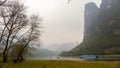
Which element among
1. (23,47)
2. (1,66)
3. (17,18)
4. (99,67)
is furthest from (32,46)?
(99,67)

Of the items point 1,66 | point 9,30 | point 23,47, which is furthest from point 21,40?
point 1,66

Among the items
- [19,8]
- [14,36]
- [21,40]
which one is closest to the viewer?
[19,8]

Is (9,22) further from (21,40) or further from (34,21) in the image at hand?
(34,21)

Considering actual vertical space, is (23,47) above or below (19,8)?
below

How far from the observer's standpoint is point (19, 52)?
59.3 meters

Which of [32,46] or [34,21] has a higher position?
[34,21]

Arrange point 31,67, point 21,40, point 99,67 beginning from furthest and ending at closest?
point 21,40 < point 31,67 < point 99,67

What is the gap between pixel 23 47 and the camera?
59656 mm

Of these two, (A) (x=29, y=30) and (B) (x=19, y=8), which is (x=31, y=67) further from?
(A) (x=29, y=30)

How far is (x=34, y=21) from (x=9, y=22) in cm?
1462

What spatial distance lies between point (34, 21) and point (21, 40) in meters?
8.72

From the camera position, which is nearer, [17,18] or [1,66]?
[1,66]

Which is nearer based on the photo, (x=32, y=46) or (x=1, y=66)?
(x=1, y=66)

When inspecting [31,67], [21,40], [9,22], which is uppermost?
[9,22]
